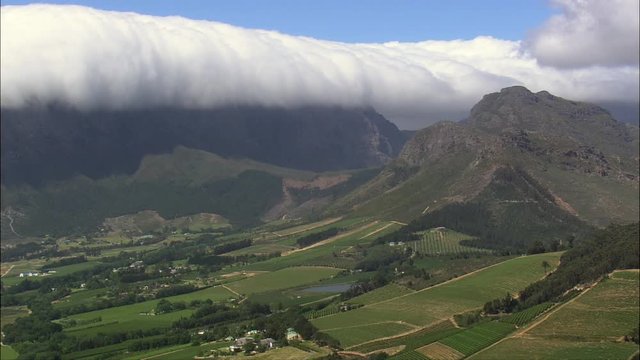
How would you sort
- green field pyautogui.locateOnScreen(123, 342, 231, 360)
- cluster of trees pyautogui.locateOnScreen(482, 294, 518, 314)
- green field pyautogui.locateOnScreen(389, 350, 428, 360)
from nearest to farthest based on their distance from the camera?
green field pyautogui.locateOnScreen(389, 350, 428, 360) → green field pyautogui.locateOnScreen(123, 342, 231, 360) → cluster of trees pyautogui.locateOnScreen(482, 294, 518, 314)

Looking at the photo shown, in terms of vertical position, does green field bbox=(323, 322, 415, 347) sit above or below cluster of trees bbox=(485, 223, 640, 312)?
below

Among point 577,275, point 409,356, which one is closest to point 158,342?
point 409,356

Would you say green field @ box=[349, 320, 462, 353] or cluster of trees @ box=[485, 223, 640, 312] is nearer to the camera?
green field @ box=[349, 320, 462, 353]

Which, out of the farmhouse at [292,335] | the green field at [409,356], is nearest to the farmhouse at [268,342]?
the farmhouse at [292,335]

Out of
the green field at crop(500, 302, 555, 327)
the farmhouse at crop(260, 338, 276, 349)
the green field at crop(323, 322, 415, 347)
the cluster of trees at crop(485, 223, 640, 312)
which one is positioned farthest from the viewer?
the cluster of trees at crop(485, 223, 640, 312)

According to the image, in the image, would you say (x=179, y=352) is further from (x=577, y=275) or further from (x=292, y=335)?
(x=577, y=275)

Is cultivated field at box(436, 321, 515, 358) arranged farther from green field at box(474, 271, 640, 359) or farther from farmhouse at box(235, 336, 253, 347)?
farmhouse at box(235, 336, 253, 347)

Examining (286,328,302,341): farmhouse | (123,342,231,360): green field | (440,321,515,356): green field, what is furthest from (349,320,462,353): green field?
(123,342,231,360): green field

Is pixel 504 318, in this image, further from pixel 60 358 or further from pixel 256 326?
pixel 60 358
